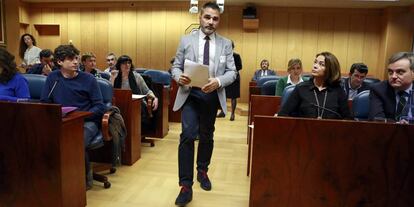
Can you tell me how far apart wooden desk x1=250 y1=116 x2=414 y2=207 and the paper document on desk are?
653 mm


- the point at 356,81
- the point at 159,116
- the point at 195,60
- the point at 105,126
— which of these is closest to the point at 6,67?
the point at 105,126

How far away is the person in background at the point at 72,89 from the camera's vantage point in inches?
100

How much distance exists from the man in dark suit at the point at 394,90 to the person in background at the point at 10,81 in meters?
2.50

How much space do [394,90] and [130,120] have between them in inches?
89.6

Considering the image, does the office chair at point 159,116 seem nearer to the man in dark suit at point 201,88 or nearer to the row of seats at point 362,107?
the man in dark suit at point 201,88

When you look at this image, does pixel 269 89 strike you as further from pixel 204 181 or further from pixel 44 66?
pixel 44 66

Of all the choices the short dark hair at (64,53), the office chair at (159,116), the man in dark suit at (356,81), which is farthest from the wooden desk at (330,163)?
the office chair at (159,116)

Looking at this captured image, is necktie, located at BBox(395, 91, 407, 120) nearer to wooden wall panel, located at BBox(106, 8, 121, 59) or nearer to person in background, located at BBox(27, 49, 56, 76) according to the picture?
person in background, located at BBox(27, 49, 56, 76)

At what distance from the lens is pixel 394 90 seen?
2080 mm

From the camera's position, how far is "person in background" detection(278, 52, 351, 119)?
7.17 ft

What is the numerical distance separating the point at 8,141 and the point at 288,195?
5.26 ft

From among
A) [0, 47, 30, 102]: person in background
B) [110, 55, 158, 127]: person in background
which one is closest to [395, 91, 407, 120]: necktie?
[110, 55, 158, 127]: person in background

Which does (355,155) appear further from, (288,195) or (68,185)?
(68,185)

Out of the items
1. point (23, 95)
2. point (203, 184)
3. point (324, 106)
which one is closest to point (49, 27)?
point (23, 95)
